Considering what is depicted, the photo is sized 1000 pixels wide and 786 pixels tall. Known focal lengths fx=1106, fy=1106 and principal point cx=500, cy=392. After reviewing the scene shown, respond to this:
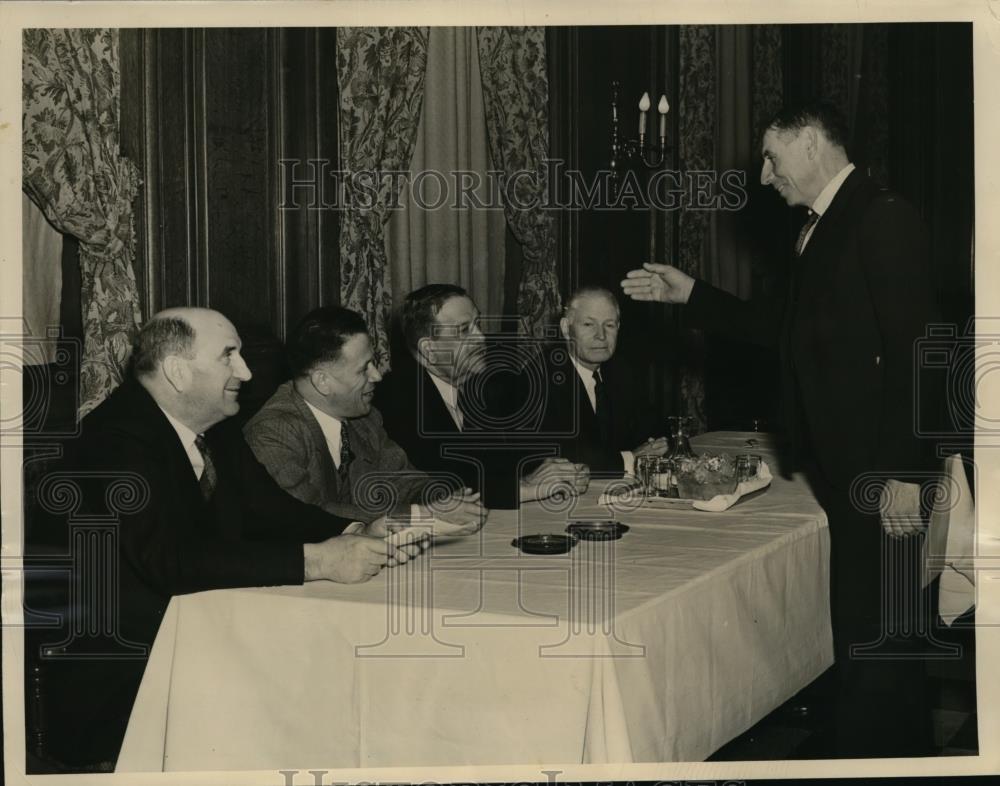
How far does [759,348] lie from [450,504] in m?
5.13

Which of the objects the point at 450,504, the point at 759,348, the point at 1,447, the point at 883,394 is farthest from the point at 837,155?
the point at 759,348

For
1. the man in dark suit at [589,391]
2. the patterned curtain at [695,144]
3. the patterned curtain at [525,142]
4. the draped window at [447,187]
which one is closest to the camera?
the man in dark suit at [589,391]

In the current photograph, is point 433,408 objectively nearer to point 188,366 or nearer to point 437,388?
point 437,388

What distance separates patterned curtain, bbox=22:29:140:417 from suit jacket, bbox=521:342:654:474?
153cm

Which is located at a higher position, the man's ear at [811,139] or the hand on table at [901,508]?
the man's ear at [811,139]

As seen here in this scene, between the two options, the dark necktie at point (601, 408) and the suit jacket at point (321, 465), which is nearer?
the suit jacket at point (321, 465)

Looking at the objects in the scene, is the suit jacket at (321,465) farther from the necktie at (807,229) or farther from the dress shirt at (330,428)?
the necktie at (807,229)

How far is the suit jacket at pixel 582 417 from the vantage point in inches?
156

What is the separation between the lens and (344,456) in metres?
3.31

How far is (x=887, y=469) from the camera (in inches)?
121

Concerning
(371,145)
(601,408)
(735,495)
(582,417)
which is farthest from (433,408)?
(371,145)

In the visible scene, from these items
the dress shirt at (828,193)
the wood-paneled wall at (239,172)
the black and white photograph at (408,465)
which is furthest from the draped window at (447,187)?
the dress shirt at (828,193)

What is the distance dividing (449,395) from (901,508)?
1.55 meters

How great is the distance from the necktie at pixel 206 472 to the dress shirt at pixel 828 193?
1.89 meters
